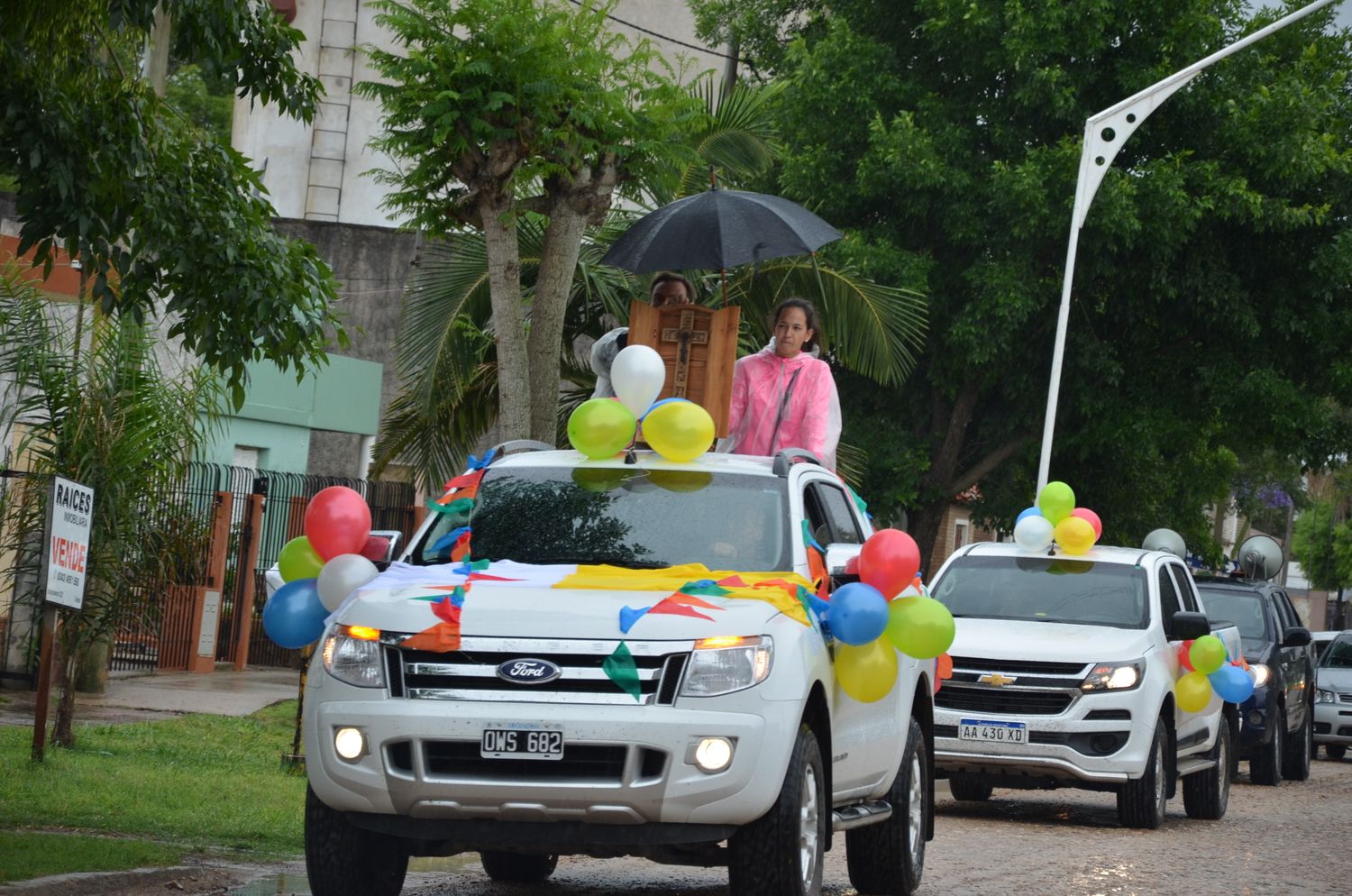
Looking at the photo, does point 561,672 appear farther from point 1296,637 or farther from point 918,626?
point 1296,637

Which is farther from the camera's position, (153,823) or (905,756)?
(153,823)

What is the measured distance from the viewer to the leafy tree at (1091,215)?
2358cm

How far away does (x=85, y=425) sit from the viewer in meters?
12.2

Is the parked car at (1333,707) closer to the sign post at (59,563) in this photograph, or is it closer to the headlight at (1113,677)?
the headlight at (1113,677)

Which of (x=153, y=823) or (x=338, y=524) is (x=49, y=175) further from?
(x=153, y=823)

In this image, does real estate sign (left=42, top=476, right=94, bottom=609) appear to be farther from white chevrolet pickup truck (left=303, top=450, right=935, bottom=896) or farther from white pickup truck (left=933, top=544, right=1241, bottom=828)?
white pickup truck (left=933, top=544, right=1241, bottom=828)

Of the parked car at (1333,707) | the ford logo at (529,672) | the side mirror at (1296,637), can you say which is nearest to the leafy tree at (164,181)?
the ford logo at (529,672)

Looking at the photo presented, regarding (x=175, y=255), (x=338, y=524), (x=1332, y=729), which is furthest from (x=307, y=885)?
(x=1332, y=729)

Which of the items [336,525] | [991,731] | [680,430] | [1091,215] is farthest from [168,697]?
[1091,215]

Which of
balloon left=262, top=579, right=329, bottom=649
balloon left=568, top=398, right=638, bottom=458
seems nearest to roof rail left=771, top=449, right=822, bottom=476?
balloon left=568, top=398, right=638, bottom=458

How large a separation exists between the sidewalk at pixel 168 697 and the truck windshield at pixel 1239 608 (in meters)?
8.90

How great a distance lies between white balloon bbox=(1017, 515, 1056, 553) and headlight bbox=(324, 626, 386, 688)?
8.24 metres

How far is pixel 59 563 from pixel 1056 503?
714 cm

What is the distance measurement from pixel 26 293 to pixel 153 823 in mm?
5497
